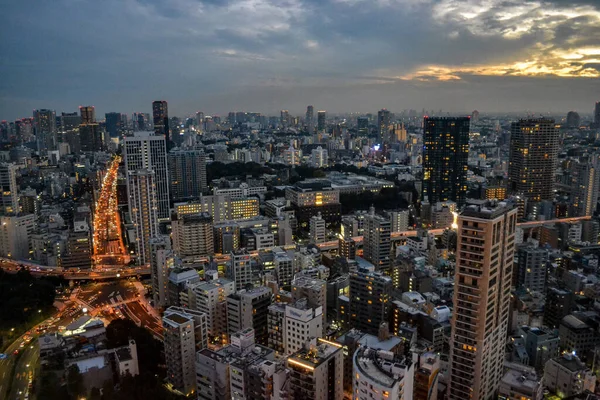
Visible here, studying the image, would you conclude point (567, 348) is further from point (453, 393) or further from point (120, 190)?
point (120, 190)

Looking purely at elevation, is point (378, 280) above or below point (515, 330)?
above

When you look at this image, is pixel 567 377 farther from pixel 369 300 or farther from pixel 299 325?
pixel 299 325

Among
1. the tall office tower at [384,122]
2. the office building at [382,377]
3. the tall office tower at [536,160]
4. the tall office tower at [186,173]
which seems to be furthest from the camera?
the tall office tower at [384,122]

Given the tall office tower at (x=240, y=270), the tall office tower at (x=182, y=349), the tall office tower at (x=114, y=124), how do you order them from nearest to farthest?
the tall office tower at (x=182, y=349)
the tall office tower at (x=240, y=270)
the tall office tower at (x=114, y=124)

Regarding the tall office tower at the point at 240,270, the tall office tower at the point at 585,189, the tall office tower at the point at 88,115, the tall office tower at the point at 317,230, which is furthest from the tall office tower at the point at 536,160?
the tall office tower at the point at 88,115

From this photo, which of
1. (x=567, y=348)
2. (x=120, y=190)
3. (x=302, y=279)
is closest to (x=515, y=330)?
(x=567, y=348)

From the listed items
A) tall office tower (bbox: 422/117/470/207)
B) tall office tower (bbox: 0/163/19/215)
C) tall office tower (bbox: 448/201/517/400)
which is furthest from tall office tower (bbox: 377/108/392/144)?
tall office tower (bbox: 448/201/517/400)

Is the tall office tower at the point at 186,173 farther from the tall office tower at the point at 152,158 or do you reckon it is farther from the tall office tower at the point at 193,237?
the tall office tower at the point at 193,237

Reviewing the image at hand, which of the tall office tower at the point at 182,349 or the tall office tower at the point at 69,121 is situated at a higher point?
the tall office tower at the point at 69,121
